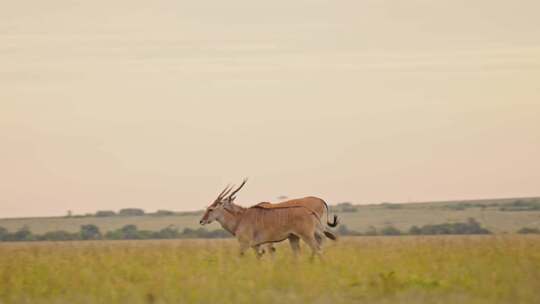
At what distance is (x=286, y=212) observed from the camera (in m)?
21.9

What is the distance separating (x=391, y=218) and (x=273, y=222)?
150ft

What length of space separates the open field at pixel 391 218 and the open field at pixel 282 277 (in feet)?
107

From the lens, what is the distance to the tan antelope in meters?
21.7

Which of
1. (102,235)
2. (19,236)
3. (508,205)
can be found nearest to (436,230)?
Result: (102,235)

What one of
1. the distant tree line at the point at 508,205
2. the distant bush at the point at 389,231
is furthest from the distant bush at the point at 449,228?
the distant tree line at the point at 508,205

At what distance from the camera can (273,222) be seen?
2202 centimetres

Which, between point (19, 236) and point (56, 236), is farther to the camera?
point (19, 236)

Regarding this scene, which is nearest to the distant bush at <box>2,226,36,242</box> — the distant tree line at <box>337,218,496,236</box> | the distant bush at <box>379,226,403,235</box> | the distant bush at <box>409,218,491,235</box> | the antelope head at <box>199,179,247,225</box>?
the distant tree line at <box>337,218,496,236</box>

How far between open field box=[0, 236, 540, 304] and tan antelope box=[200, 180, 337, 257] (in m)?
0.34

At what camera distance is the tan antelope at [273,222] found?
21.7 m

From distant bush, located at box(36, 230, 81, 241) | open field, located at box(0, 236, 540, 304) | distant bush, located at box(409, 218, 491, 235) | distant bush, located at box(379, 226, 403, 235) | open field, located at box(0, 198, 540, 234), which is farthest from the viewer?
open field, located at box(0, 198, 540, 234)

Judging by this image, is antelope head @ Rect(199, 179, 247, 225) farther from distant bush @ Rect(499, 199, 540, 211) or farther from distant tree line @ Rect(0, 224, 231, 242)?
distant bush @ Rect(499, 199, 540, 211)

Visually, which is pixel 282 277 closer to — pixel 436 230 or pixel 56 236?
pixel 56 236

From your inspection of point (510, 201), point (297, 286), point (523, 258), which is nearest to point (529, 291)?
point (297, 286)
